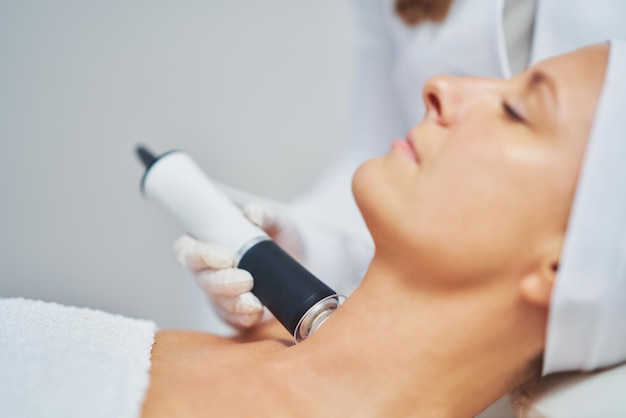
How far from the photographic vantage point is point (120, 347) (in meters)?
0.69

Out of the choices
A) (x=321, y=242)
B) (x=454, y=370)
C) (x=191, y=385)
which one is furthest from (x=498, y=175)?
(x=321, y=242)

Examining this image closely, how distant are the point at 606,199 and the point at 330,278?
2.26 feet

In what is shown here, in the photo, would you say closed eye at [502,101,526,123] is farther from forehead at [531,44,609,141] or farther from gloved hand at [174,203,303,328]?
gloved hand at [174,203,303,328]

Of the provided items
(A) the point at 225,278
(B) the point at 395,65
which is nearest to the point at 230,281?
(A) the point at 225,278

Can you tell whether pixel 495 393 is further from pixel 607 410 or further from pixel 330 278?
pixel 330 278

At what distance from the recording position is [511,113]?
0.71m

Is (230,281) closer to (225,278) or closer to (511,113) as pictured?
(225,278)

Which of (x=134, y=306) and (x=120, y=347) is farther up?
(x=134, y=306)

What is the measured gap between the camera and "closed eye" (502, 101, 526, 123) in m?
0.70

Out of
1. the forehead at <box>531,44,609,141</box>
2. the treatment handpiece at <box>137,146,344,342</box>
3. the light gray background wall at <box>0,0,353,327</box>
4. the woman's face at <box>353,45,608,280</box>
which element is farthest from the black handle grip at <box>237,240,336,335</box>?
the light gray background wall at <box>0,0,353,327</box>

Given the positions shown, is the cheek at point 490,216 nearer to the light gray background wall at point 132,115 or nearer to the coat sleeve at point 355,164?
the coat sleeve at point 355,164

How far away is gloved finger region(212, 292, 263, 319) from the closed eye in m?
0.43

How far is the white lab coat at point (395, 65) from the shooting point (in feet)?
3.21

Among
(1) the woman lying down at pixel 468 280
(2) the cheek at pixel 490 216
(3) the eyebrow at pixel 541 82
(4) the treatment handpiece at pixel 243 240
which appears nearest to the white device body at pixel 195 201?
(4) the treatment handpiece at pixel 243 240
